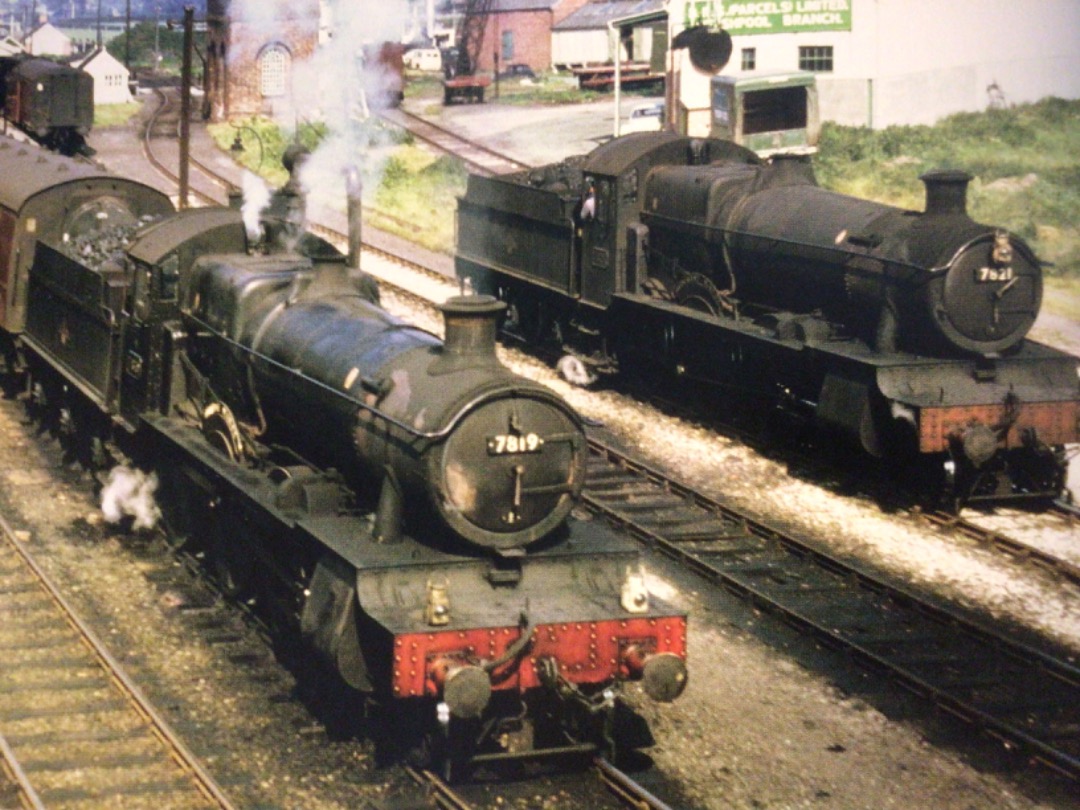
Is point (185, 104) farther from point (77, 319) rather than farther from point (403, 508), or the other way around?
point (403, 508)

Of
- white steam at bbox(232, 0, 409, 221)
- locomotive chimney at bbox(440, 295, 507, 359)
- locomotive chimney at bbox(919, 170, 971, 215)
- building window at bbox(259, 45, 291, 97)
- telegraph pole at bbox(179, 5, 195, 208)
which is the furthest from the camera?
building window at bbox(259, 45, 291, 97)

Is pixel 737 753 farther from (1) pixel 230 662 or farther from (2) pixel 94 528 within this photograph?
(2) pixel 94 528

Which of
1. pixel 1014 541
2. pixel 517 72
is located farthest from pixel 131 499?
pixel 517 72

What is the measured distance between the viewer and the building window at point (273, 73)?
1615 inches

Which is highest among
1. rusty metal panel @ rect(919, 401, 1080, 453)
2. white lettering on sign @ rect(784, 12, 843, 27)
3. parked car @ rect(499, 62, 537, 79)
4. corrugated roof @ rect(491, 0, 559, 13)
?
corrugated roof @ rect(491, 0, 559, 13)

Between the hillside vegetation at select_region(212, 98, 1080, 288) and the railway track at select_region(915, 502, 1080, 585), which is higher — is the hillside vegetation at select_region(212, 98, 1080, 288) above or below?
above

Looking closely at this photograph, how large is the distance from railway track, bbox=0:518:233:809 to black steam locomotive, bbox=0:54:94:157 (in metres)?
29.7

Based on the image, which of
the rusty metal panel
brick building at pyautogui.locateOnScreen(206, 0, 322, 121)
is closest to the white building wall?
brick building at pyautogui.locateOnScreen(206, 0, 322, 121)

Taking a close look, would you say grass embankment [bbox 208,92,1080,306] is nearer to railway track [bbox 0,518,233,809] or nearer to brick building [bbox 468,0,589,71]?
railway track [bbox 0,518,233,809]

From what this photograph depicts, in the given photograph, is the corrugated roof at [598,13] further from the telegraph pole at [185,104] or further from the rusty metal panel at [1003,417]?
the rusty metal panel at [1003,417]

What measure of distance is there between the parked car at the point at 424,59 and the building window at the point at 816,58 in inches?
1053

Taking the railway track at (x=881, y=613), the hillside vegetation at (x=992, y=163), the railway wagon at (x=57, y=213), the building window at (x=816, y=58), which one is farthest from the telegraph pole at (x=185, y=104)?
the building window at (x=816, y=58)

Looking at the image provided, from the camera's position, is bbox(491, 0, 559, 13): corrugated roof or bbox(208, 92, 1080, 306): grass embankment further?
bbox(491, 0, 559, 13): corrugated roof

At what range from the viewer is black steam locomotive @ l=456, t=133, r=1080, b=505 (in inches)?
602
